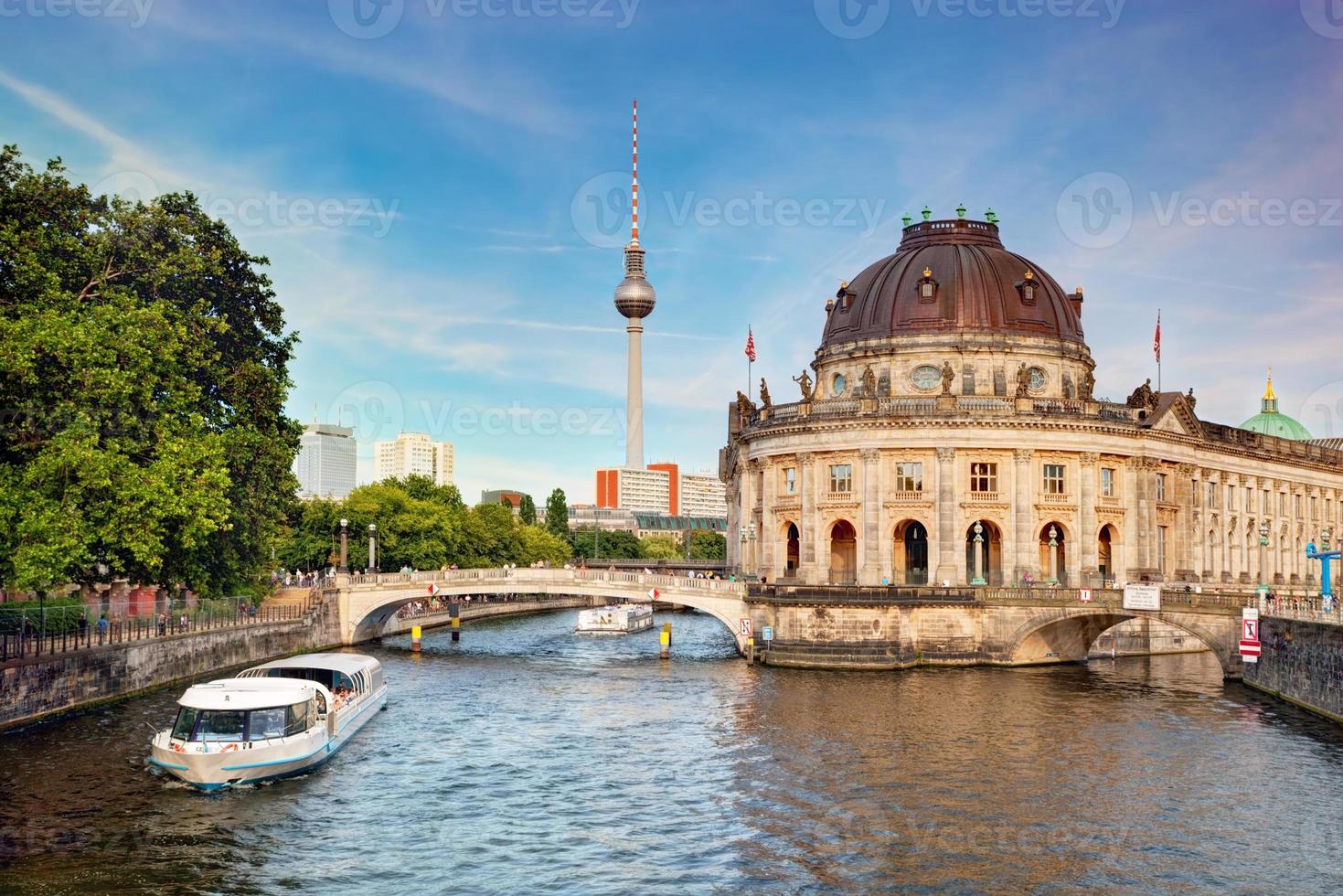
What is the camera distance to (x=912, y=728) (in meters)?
60.8

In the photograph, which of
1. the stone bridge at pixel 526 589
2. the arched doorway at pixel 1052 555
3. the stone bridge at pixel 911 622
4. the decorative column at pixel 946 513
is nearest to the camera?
the stone bridge at pixel 911 622

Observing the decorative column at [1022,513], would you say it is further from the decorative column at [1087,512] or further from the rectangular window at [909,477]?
the rectangular window at [909,477]

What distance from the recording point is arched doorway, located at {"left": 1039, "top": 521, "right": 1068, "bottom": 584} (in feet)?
319

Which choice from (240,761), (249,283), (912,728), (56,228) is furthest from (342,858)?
(249,283)

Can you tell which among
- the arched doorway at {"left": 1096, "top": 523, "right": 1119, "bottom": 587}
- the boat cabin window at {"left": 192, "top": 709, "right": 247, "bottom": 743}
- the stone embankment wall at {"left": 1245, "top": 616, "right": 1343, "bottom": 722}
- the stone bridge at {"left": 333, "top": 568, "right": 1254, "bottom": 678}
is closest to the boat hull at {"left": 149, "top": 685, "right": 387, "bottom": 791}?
the boat cabin window at {"left": 192, "top": 709, "right": 247, "bottom": 743}

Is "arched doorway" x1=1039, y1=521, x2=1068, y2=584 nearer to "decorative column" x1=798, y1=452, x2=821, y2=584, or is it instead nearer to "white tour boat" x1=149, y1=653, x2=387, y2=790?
"decorative column" x1=798, y1=452, x2=821, y2=584

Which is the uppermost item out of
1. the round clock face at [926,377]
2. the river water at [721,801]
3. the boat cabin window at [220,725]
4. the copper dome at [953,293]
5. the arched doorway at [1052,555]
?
the copper dome at [953,293]

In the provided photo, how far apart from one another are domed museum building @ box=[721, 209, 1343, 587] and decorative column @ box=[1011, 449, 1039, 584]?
0.35 feet

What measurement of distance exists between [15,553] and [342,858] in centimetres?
3089

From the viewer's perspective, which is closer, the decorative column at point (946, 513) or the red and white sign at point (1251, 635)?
the red and white sign at point (1251, 635)

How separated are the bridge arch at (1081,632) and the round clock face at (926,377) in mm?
23783

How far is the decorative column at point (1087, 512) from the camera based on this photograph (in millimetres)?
96500

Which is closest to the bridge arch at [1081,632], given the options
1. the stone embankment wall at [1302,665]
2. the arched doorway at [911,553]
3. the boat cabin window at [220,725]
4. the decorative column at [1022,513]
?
the stone embankment wall at [1302,665]

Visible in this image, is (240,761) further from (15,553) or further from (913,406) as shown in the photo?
(913,406)
